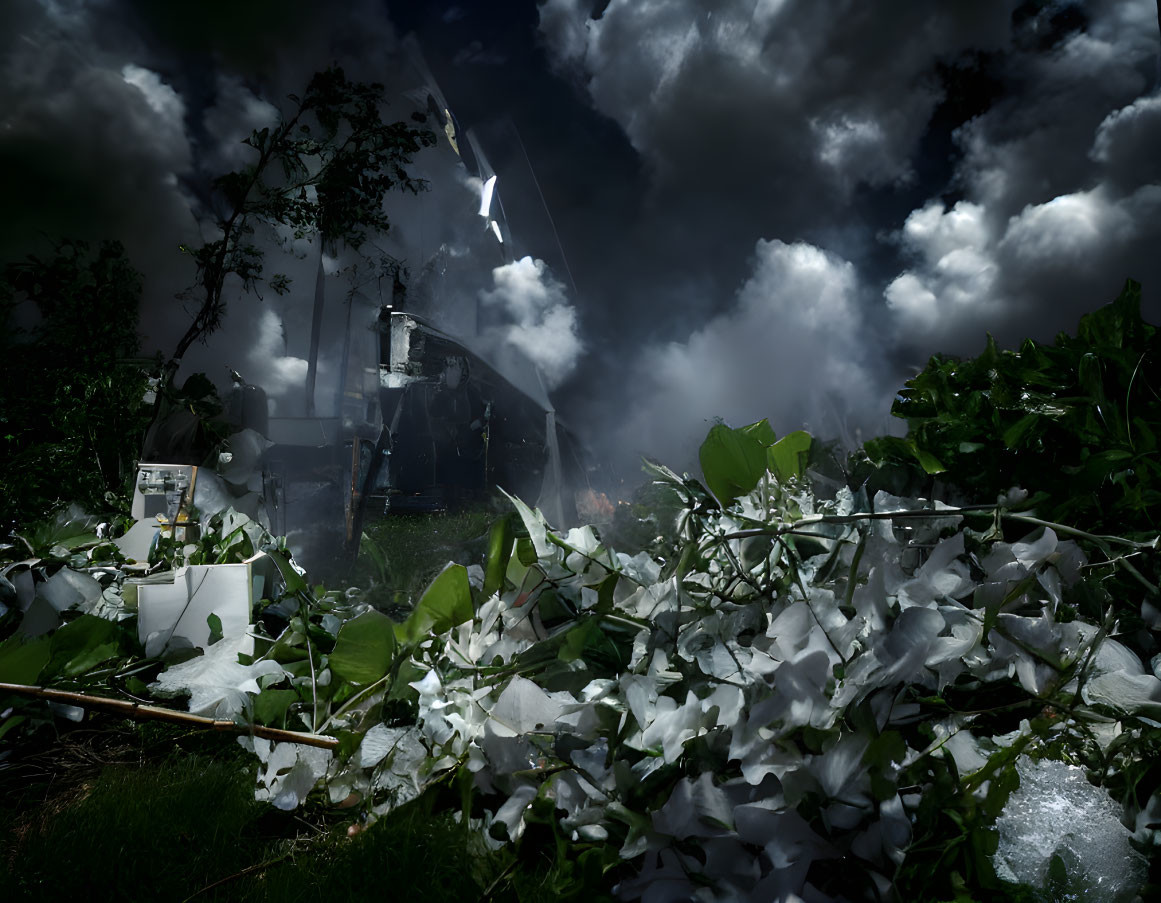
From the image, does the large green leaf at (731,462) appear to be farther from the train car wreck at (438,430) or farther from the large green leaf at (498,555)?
the train car wreck at (438,430)

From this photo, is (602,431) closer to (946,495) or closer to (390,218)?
(390,218)

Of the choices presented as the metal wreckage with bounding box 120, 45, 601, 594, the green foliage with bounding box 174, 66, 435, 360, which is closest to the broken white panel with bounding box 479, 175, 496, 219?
the metal wreckage with bounding box 120, 45, 601, 594

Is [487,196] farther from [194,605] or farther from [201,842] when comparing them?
[201,842]

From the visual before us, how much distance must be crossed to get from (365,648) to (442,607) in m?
0.06

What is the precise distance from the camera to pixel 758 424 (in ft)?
1.48

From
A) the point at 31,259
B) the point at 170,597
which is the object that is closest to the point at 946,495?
the point at 170,597

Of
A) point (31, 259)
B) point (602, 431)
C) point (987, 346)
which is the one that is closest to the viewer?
point (987, 346)

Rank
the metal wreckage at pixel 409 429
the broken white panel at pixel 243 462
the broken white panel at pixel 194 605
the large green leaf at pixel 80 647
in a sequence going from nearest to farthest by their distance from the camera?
the large green leaf at pixel 80 647 → the broken white panel at pixel 194 605 → the broken white panel at pixel 243 462 → the metal wreckage at pixel 409 429

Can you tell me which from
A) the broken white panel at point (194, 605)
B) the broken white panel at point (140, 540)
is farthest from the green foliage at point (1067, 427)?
the broken white panel at point (140, 540)

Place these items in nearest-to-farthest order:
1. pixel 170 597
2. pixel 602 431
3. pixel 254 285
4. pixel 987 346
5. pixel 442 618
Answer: pixel 442 618
pixel 987 346
pixel 170 597
pixel 602 431
pixel 254 285

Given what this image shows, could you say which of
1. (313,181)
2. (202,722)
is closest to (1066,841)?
(202,722)

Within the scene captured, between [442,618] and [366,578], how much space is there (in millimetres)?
1061

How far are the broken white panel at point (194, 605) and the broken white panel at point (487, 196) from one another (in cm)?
111

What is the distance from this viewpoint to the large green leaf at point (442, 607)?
16.6 inches
